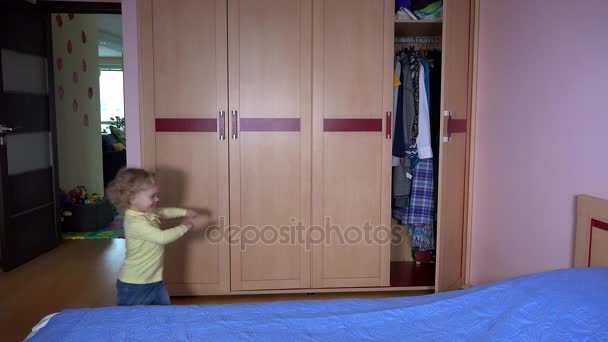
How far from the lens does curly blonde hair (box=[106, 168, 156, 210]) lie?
7.26 ft

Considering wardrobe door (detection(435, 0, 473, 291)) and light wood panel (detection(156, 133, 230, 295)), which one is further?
light wood panel (detection(156, 133, 230, 295))

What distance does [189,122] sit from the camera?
3018 millimetres

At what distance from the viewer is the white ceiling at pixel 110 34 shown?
717 centimetres

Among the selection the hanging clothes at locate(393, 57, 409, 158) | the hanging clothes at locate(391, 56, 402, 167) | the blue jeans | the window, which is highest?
the window

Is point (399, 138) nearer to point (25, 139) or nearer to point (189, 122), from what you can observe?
point (189, 122)

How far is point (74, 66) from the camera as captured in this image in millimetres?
5566

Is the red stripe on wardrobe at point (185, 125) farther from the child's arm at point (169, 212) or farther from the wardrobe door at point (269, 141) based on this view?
the child's arm at point (169, 212)

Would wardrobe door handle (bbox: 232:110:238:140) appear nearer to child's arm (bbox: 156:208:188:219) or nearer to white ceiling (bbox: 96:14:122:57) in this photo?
child's arm (bbox: 156:208:188:219)

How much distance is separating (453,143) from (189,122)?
155 cm

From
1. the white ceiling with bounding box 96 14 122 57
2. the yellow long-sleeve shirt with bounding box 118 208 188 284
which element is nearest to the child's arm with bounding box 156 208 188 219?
the yellow long-sleeve shirt with bounding box 118 208 188 284

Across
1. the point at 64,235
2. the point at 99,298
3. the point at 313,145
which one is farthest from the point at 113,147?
the point at 313,145

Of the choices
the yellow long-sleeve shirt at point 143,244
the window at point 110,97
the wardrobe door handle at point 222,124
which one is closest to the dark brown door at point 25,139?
the wardrobe door handle at point 222,124

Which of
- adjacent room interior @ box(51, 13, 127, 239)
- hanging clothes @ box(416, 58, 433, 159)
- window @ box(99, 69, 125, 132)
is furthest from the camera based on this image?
window @ box(99, 69, 125, 132)

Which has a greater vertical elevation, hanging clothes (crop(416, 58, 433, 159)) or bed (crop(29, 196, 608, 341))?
hanging clothes (crop(416, 58, 433, 159))
